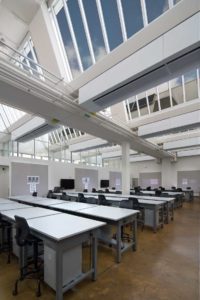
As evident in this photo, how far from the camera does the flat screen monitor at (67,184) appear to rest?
9.39 meters

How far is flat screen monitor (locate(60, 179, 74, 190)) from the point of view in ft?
30.8

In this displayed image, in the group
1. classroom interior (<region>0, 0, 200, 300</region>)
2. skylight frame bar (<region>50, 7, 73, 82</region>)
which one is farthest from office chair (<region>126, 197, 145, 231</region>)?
skylight frame bar (<region>50, 7, 73, 82</region>)

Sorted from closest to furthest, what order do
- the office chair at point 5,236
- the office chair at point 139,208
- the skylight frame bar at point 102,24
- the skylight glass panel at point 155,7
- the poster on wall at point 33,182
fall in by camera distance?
the skylight glass panel at point 155,7, the office chair at point 5,236, the skylight frame bar at point 102,24, the office chair at point 139,208, the poster on wall at point 33,182

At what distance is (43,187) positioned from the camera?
8.53 meters

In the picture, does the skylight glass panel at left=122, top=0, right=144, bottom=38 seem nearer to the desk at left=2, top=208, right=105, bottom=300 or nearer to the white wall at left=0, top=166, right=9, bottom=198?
the desk at left=2, top=208, right=105, bottom=300

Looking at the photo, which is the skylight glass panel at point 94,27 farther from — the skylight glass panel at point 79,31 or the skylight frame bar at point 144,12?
the skylight frame bar at point 144,12

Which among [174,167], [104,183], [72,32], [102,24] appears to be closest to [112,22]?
[102,24]

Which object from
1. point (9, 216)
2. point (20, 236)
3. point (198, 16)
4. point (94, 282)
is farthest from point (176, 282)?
point (198, 16)

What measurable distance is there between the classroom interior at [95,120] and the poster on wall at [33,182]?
0.05 meters

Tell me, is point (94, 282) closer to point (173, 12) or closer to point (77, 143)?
point (173, 12)

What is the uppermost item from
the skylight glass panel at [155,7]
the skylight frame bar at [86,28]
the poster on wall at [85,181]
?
the skylight frame bar at [86,28]

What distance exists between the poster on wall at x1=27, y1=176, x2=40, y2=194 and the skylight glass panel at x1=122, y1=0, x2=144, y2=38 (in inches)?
267

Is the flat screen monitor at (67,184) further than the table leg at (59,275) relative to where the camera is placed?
Yes

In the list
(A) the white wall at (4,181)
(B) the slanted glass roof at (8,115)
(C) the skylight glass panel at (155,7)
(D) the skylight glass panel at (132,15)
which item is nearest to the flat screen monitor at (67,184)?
(A) the white wall at (4,181)
